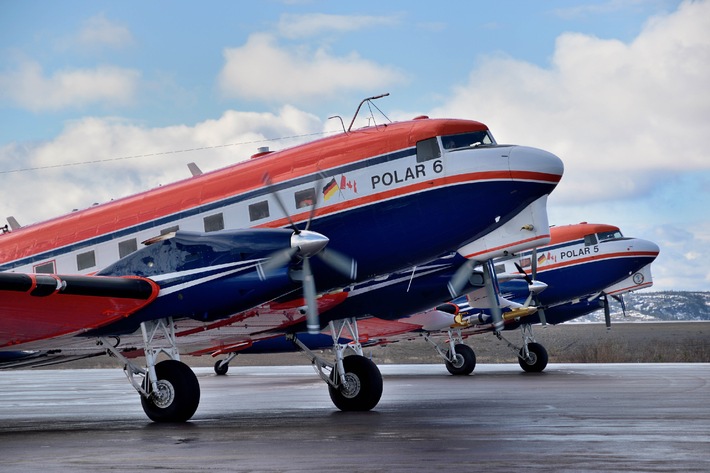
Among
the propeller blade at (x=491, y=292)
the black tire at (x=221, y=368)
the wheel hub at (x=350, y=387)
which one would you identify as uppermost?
the propeller blade at (x=491, y=292)

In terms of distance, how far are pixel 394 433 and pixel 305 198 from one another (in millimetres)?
6011

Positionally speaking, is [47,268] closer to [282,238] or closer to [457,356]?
[282,238]

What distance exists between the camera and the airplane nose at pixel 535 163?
18.2m

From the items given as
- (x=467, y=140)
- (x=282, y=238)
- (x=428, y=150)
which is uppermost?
(x=467, y=140)

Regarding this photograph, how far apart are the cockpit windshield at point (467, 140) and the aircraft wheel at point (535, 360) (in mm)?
21892

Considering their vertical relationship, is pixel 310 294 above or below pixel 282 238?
below

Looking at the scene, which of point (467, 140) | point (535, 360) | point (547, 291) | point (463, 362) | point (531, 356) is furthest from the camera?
point (531, 356)

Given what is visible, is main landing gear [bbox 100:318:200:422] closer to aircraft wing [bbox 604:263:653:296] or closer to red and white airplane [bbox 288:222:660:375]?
red and white airplane [bbox 288:222:660:375]

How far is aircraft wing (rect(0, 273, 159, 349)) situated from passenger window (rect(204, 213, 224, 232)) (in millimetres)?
2061

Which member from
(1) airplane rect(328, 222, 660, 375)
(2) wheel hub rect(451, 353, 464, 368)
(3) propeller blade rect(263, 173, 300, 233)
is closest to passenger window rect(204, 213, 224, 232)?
(3) propeller blade rect(263, 173, 300, 233)

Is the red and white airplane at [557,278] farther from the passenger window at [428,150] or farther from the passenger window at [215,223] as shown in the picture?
the passenger window at [428,150]

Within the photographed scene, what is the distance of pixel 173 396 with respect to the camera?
17.9 m

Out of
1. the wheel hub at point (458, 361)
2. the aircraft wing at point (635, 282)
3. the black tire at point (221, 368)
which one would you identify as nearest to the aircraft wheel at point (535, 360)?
the wheel hub at point (458, 361)

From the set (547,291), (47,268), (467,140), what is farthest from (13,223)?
(547,291)
